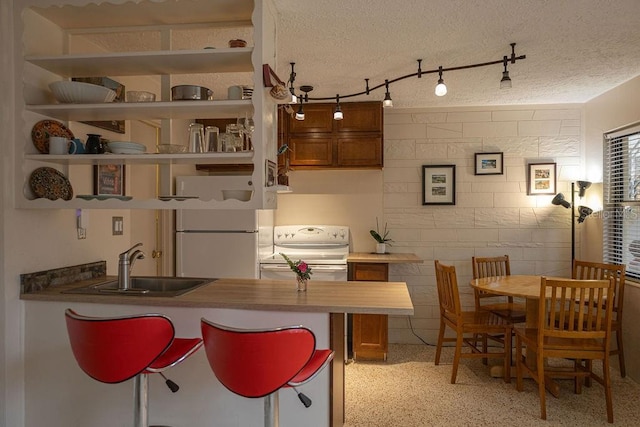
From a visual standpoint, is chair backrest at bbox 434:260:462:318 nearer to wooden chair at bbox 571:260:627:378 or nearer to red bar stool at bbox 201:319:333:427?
wooden chair at bbox 571:260:627:378

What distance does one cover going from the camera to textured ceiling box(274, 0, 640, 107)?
228 cm

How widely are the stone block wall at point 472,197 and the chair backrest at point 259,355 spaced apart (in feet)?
9.61

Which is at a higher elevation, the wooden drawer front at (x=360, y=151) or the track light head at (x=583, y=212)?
the wooden drawer front at (x=360, y=151)

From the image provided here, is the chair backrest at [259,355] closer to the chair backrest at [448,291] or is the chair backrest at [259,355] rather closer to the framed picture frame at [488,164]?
the chair backrest at [448,291]

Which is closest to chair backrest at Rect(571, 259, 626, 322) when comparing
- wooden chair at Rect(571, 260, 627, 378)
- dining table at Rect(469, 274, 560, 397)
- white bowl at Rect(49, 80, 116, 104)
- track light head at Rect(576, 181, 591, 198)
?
wooden chair at Rect(571, 260, 627, 378)

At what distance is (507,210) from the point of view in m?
4.24

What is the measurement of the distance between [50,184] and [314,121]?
248 centimetres

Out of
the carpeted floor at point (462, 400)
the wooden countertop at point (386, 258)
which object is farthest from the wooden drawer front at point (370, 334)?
the wooden countertop at point (386, 258)

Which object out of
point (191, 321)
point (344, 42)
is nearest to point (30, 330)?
point (191, 321)

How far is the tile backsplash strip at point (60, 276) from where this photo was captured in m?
2.21

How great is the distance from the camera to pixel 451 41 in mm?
2699

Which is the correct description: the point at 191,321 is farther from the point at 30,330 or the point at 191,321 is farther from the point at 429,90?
the point at 429,90

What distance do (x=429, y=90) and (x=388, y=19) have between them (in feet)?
4.75

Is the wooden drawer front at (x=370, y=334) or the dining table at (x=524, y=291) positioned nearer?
the dining table at (x=524, y=291)
